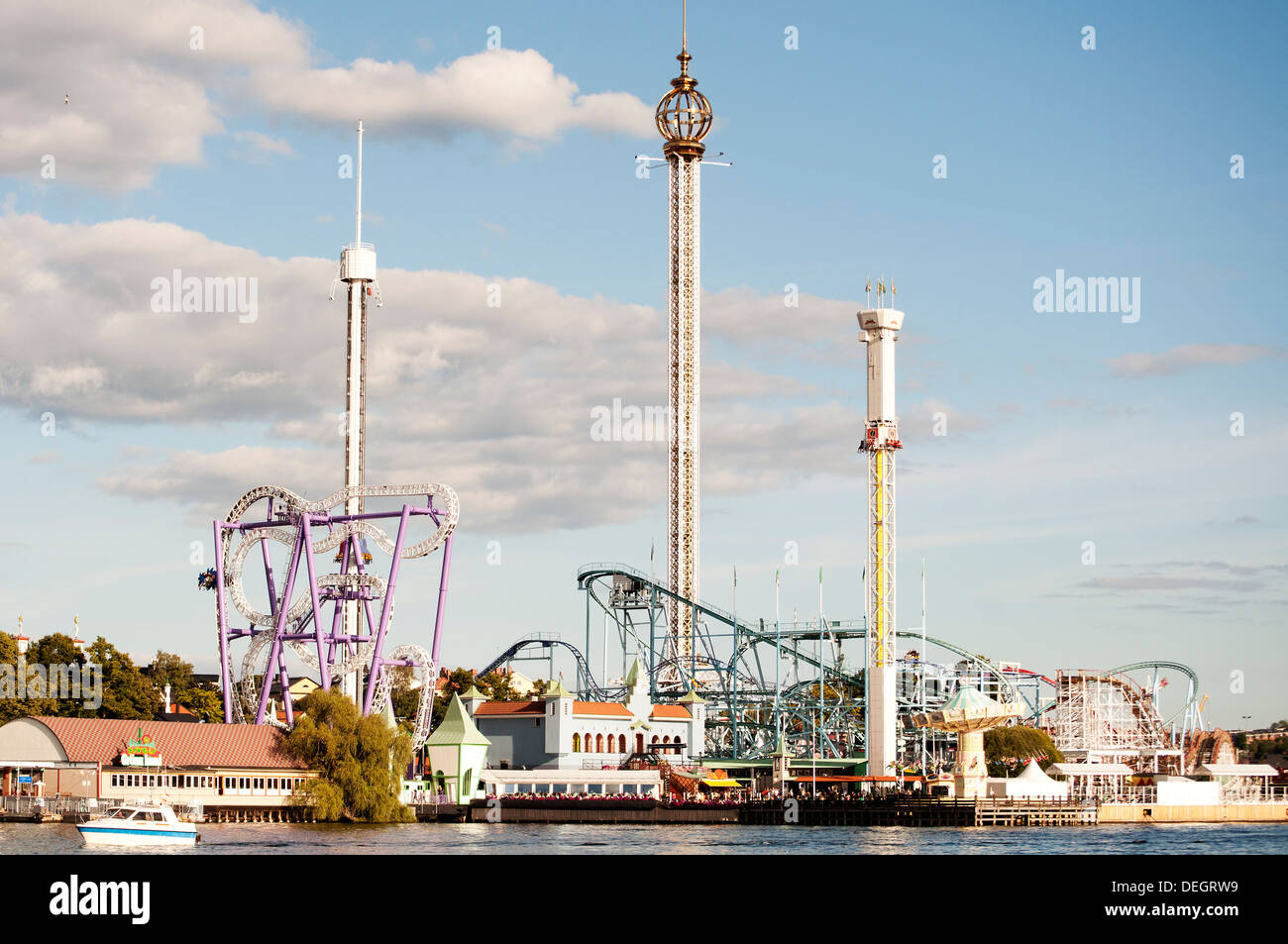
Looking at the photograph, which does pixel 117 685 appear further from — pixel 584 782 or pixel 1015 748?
pixel 1015 748

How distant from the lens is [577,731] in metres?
123

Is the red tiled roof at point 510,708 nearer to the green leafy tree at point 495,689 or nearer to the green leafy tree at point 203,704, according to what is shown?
the green leafy tree at point 203,704

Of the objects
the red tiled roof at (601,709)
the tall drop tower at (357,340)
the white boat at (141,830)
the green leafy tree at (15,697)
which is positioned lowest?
the white boat at (141,830)

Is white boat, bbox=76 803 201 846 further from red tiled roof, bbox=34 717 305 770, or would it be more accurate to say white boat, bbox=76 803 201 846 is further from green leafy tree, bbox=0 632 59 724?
green leafy tree, bbox=0 632 59 724

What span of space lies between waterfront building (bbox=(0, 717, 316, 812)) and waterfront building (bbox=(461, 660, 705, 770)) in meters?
29.7

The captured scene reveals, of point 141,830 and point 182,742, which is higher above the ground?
point 182,742

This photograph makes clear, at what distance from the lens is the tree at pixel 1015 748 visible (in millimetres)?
129750

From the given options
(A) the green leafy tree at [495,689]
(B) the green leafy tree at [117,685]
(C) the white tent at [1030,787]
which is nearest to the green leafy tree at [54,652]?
(B) the green leafy tree at [117,685]

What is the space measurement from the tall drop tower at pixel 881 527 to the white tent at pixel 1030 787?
833 inches

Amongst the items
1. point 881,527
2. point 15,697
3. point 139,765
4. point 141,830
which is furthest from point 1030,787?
point 15,697

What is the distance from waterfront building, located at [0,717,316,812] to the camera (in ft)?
293

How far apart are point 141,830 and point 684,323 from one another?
3719 inches

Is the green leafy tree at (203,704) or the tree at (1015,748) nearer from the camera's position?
the tree at (1015,748)
